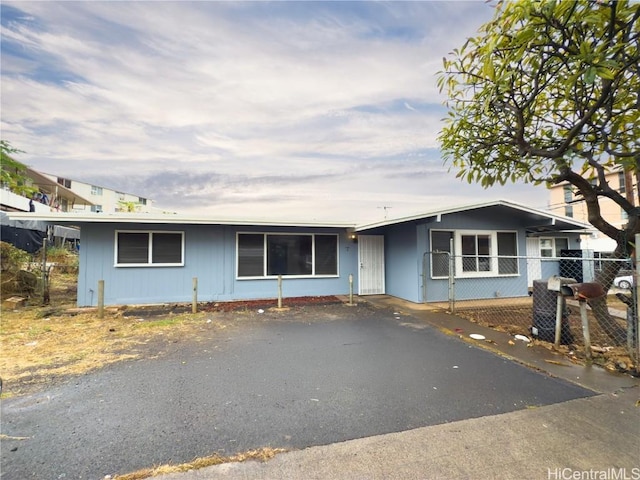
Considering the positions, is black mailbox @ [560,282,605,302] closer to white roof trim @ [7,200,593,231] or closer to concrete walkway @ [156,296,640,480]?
concrete walkway @ [156,296,640,480]

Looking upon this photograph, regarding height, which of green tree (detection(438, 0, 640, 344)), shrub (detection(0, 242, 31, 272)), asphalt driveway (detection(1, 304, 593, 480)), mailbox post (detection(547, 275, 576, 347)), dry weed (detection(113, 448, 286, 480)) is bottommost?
asphalt driveway (detection(1, 304, 593, 480))

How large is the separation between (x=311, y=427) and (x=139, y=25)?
29.1 ft

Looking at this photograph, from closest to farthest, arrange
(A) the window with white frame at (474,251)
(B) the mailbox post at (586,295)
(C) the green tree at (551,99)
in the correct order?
(C) the green tree at (551,99) → (B) the mailbox post at (586,295) → (A) the window with white frame at (474,251)

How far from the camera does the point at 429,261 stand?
939cm

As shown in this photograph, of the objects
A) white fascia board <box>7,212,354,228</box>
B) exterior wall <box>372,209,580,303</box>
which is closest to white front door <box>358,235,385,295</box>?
exterior wall <box>372,209,580,303</box>

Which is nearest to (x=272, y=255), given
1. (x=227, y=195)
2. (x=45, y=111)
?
(x=45, y=111)

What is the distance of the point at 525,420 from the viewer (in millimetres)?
2846

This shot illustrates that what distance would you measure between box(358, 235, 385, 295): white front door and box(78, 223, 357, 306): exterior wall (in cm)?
117

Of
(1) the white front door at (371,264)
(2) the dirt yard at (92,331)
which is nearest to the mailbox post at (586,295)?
(2) the dirt yard at (92,331)

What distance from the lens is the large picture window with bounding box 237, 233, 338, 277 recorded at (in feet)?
32.4

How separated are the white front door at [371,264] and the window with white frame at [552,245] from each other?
8.30 m

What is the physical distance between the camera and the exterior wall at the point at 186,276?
28.2 feet

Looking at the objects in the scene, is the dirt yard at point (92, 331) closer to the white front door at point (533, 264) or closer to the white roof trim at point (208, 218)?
the white roof trim at point (208, 218)

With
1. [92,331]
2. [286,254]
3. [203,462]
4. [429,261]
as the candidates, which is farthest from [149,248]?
[429,261]
